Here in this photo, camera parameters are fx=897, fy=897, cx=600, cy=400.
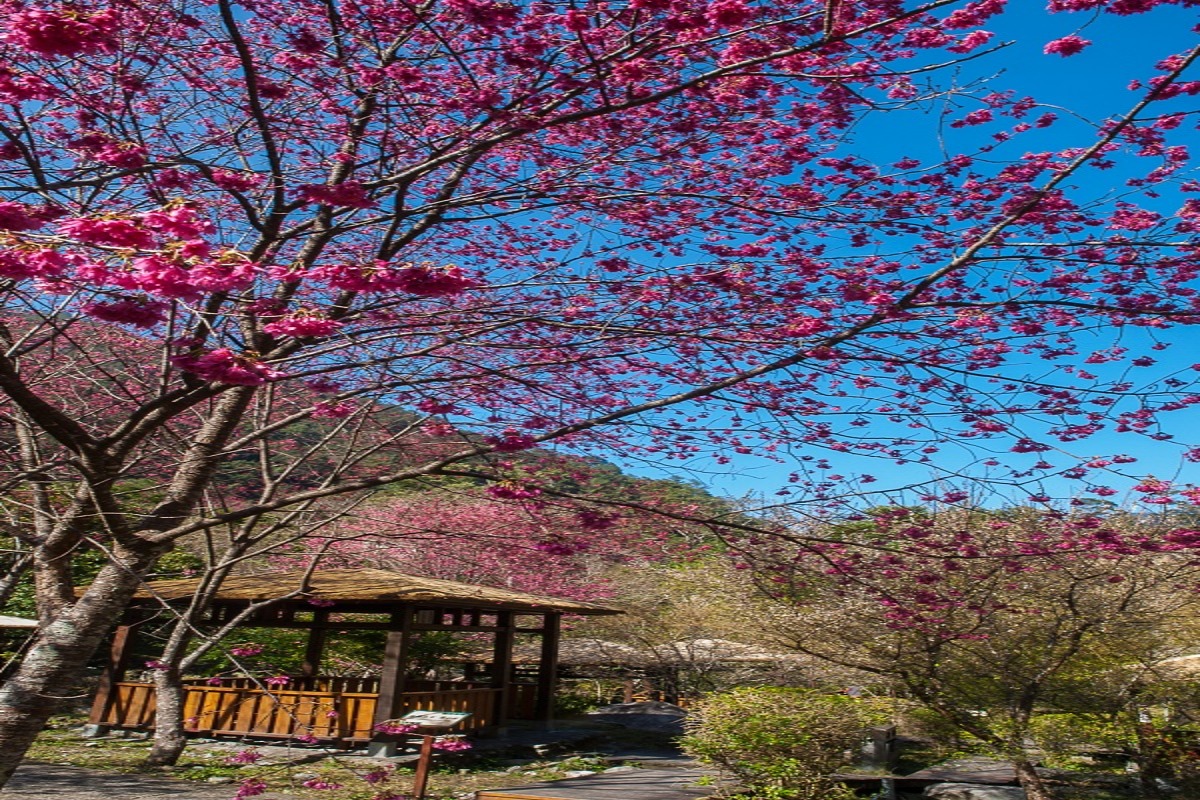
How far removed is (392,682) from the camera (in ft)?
40.0

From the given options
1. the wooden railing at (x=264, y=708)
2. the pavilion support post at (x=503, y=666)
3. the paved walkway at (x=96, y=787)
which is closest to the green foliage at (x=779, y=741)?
the wooden railing at (x=264, y=708)

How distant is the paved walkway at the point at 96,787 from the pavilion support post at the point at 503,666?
5.67m

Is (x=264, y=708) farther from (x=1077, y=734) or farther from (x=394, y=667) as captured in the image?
(x=1077, y=734)

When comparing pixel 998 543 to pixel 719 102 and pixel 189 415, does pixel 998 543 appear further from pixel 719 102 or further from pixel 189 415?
pixel 189 415

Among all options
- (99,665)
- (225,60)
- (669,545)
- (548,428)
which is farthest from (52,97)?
(99,665)

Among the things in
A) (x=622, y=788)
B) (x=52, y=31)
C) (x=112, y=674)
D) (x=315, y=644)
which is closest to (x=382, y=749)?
(x=315, y=644)

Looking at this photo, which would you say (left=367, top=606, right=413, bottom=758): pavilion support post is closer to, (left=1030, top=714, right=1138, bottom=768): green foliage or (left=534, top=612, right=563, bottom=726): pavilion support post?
(left=534, top=612, right=563, bottom=726): pavilion support post

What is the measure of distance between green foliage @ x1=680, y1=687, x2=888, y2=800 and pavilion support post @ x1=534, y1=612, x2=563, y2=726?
22.4 ft

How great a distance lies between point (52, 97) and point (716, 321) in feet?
11.3

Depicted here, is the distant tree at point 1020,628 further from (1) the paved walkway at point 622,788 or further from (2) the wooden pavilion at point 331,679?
(2) the wooden pavilion at point 331,679

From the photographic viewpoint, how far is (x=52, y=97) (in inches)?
149

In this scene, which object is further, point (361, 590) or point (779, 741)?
point (361, 590)

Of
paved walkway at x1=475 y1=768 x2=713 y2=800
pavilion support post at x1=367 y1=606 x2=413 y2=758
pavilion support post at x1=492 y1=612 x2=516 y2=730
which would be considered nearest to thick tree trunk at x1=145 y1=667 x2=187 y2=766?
pavilion support post at x1=367 y1=606 x2=413 y2=758

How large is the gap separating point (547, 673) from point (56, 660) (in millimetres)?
12685
